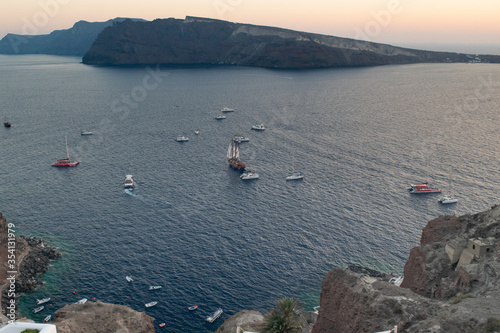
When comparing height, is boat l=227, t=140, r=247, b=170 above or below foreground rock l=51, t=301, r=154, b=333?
above

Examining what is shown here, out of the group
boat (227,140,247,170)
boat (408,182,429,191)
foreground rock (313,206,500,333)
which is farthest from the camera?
boat (227,140,247,170)

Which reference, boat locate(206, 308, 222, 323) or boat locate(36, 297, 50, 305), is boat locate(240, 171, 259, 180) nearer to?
boat locate(206, 308, 222, 323)

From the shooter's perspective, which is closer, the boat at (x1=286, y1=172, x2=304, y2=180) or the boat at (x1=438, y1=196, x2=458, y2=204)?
the boat at (x1=438, y1=196, x2=458, y2=204)

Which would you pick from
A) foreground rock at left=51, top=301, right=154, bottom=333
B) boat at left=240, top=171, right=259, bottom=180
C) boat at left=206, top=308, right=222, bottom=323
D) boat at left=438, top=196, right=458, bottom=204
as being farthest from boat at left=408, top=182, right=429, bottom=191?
foreground rock at left=51, top=301, right=154, bottom=333

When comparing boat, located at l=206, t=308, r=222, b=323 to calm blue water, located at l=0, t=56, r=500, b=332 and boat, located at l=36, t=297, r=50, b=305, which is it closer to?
calm blue water, located at l=0, t=56, r=500, b=332

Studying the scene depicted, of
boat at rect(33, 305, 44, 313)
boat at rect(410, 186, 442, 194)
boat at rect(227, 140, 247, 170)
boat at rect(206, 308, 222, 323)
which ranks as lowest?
boat at rect(33, 305, 44, 313)

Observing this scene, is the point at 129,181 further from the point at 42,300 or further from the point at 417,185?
the point at 417,185

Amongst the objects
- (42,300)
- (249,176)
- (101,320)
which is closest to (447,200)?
(249,176)

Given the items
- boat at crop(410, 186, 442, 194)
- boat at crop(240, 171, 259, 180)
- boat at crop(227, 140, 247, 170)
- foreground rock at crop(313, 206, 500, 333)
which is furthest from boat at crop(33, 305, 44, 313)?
boat at crop(410, 186, 442, 194)

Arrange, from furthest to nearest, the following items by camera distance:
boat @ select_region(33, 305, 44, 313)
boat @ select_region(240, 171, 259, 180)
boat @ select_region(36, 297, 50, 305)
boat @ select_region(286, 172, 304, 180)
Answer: boat @ select_region(240, 171, 259, 180) → boat @ select_region(286, 172, 304, 180) → boat @ select_region(36, 297, 50, 305) → boat @ select_region(33, 305, 44, 313)
